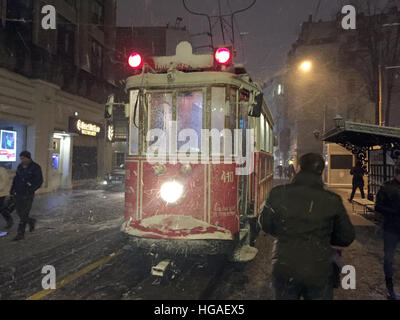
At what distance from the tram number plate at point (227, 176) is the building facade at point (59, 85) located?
12.1m

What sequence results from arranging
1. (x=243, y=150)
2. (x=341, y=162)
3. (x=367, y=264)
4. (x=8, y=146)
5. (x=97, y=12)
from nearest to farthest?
(x=243, y=150)
(x=367, y=264)
(x=8, y=146)
(x=97, y=12)
(x=341, y=162)

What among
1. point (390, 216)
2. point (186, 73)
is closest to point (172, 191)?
point (186, 73)

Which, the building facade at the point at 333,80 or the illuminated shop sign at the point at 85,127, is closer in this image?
the illuminated shop sign at the point at 85,127

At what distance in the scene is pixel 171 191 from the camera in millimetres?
5055

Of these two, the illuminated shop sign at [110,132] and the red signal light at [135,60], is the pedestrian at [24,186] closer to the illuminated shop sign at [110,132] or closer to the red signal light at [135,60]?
the illuminated shop sign at [110,132]

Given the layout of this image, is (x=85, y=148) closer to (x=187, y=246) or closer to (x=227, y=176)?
(x=227, y=176)

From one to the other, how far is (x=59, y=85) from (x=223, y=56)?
14.6 meters

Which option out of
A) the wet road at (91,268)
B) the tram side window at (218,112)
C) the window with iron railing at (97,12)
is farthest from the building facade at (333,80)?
the tram side window at (218,112)

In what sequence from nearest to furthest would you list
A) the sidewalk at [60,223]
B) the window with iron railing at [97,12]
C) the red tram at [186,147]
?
1. the red tram at [186,147]
2. the sidewalk at [60,223]
3. the window with iron railing at [97,12]

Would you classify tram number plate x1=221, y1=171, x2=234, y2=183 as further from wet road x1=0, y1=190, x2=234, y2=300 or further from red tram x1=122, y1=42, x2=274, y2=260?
wet road x1=0, y1=190, x2=234, y2=300

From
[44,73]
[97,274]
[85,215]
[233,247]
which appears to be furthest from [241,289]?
[44,73]

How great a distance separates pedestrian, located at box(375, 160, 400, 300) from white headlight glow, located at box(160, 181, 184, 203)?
2915 millimetres

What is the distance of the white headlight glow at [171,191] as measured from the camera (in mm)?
5031
